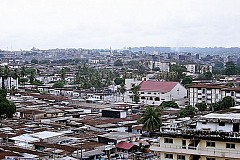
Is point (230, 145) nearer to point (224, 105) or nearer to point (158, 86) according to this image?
point (224, 105)

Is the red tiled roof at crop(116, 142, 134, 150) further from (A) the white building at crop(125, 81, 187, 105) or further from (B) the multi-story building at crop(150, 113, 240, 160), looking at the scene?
(A) the white building at crop(125, 81, 187, 105)

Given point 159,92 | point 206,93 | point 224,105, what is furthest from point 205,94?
point 224,105

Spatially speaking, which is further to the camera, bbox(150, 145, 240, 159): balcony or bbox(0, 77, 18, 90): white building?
bbox(0, 77, 18, 90): white building

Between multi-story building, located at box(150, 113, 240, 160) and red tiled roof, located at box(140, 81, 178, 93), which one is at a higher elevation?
multi-story building, located at box(150, 113, 240, 160)

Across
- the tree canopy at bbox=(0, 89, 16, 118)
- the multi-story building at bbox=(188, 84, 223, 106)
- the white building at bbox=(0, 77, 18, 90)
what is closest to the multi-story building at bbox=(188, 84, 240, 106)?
the multi-story building at bbox=(188, 84, 223, 106)

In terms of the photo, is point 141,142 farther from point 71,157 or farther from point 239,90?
point 239,90

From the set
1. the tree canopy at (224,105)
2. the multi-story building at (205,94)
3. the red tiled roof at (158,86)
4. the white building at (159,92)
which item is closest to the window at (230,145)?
the tree canopy at (224,105)
